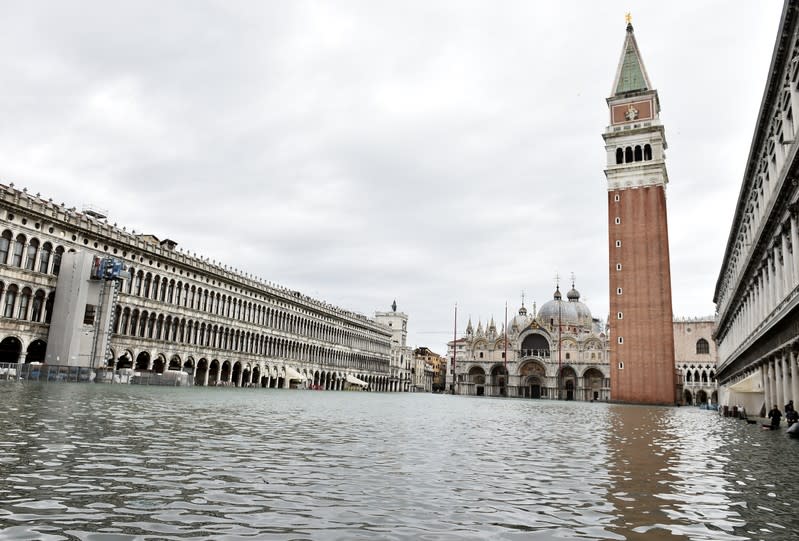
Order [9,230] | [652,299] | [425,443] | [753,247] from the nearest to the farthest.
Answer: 1. [425,443]
2. [753,247]
3. [9,230]
4. [652,299]

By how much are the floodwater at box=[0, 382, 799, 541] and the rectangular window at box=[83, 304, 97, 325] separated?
118ft

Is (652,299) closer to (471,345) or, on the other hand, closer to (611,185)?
(611,185)

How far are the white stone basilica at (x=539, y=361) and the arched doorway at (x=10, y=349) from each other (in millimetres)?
65674

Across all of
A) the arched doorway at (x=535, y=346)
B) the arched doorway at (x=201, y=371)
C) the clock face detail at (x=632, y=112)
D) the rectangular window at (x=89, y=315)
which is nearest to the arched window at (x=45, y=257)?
the rectangular window at (x=89, y=315)

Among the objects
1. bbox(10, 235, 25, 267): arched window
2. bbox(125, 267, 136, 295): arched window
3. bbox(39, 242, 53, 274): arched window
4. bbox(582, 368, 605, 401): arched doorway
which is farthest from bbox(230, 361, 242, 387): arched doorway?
bbox(582, 368, 605, 401): arched doorway

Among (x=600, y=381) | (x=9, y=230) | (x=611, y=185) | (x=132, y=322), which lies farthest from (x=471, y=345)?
(x=9, y=230)

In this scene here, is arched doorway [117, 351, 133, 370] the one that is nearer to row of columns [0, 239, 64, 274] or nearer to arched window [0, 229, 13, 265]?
row of columns [0, 239, 64, 274]

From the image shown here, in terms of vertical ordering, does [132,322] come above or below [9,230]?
below

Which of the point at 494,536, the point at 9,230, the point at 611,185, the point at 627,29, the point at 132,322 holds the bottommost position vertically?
the point at 494,536

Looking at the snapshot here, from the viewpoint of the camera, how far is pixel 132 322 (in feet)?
184

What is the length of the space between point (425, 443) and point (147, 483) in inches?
298

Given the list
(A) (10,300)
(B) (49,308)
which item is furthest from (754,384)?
(A) (10,300)

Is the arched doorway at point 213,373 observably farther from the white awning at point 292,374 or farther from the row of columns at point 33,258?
the row of columns at point 33,258

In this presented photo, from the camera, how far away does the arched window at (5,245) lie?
43688mm
